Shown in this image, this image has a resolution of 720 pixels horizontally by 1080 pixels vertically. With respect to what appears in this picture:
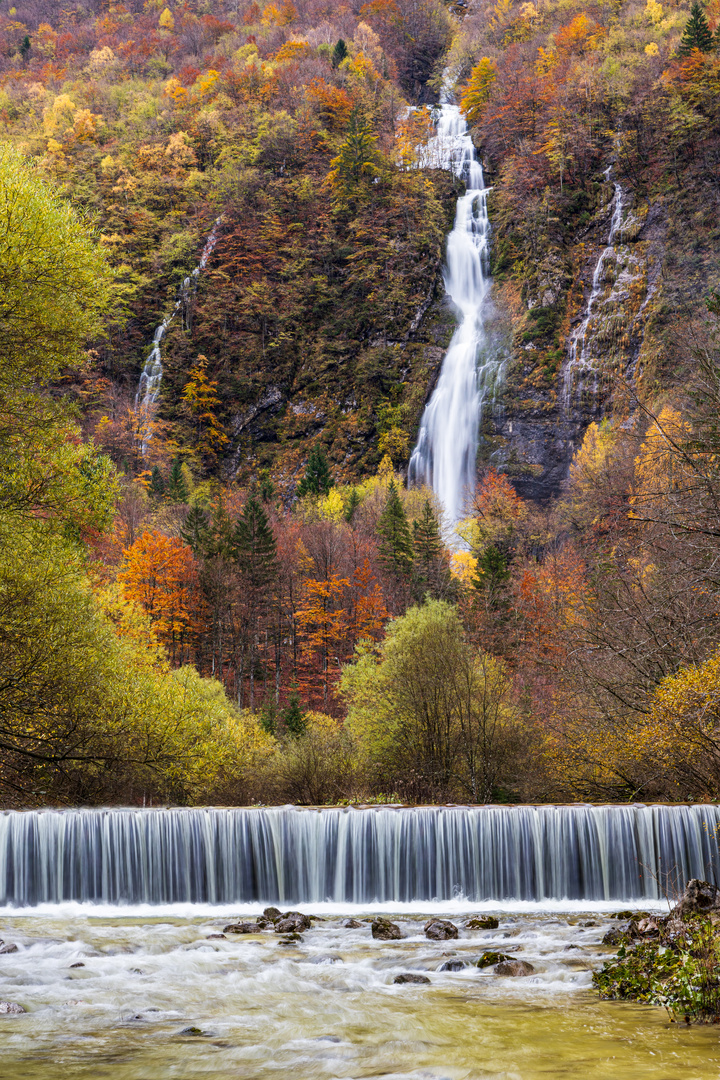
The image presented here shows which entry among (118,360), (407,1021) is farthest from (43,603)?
(118,360)

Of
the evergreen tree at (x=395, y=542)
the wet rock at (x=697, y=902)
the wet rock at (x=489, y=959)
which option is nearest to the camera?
the wet rock at (x=697, y=902)

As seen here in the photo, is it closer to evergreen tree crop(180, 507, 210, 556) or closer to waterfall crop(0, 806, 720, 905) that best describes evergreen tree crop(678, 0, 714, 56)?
evergreen tree crop(180, 507, 210, 556)

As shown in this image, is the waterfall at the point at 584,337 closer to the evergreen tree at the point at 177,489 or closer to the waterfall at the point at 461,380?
the waterfall at the point at 461,380

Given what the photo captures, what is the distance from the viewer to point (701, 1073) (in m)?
7.04

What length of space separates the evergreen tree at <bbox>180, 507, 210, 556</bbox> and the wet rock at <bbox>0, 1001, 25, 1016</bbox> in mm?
45868

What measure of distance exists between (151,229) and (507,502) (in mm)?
73458

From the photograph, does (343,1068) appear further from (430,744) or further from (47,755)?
(430,744)

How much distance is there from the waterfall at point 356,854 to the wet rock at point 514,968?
296 inches

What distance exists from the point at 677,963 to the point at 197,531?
49.6 meters

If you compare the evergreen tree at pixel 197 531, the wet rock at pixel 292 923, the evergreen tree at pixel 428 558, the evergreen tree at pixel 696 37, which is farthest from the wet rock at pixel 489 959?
Result: the evergreen tree at pixel 696 37

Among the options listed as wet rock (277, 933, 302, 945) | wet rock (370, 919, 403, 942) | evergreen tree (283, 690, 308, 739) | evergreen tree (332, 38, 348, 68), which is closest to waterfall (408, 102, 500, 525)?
evergreen tree (283, 690, 308, 739)

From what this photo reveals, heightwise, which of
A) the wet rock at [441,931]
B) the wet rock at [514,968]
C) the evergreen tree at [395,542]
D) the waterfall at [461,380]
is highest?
the waterfall at [461,380]

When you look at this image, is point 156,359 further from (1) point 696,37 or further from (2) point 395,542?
(1) point 696,37

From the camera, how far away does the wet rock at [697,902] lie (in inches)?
441
